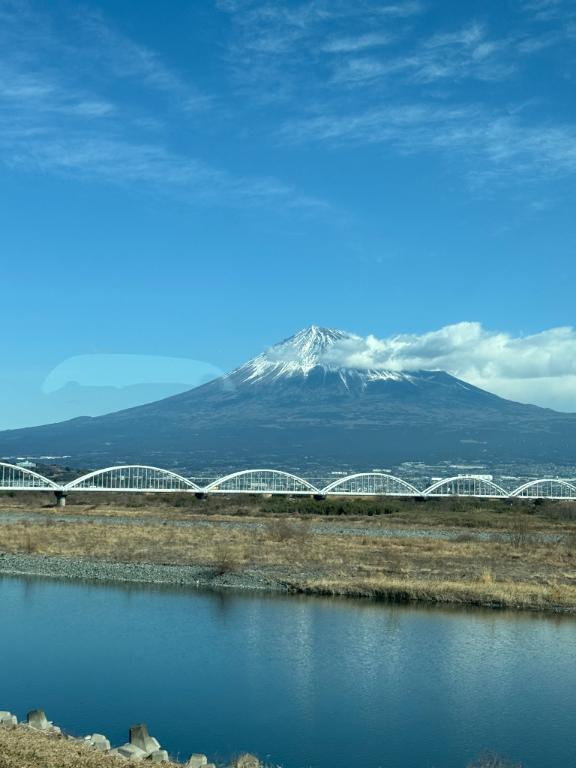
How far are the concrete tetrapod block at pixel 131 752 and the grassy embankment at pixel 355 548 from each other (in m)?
16.7

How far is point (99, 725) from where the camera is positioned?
52.6 feet

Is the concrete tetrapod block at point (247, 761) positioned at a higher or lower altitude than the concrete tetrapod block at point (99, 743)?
lower

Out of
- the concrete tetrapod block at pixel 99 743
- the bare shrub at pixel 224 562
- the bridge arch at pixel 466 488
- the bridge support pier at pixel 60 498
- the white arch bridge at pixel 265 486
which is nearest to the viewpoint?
the concrete tetrapod block at pixel 99 743

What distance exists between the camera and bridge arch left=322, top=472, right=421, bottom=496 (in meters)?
94.8

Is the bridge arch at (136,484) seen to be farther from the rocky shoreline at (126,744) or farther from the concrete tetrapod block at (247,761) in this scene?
the concrete tetrapod block at (247,761)

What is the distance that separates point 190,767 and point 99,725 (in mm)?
4456

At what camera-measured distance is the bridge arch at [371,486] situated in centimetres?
9481

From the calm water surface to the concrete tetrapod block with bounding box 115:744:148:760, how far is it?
7.63 ft

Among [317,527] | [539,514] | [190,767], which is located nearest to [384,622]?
[190,767]

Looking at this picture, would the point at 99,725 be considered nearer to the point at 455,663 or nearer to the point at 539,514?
the point at 455,663

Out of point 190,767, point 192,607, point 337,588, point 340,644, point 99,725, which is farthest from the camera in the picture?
point 337,588

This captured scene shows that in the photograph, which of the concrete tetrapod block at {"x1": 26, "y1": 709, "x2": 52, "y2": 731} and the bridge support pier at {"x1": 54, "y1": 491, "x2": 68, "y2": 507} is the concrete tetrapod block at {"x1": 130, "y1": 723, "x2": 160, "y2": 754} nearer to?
the concrete tetrapod block at {"x1": 26, "y1": 709, "x2": 52, "y2": 731}

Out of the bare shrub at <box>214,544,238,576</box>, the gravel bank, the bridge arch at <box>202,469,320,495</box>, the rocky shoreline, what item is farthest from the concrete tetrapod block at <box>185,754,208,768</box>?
the bridge arch at <box>202,469,320,495</box>

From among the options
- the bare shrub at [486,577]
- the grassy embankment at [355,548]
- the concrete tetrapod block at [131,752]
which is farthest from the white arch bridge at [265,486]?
the concrete tetrapod block at [131,752]
